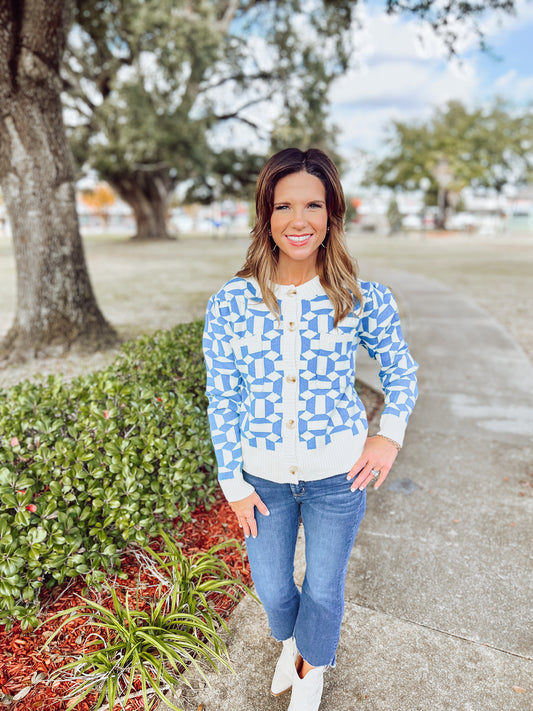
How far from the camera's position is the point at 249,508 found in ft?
5.63

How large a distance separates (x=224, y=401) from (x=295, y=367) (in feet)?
0.89

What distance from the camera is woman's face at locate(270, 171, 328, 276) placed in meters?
1.63

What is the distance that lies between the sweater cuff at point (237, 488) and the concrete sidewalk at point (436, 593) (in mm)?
817

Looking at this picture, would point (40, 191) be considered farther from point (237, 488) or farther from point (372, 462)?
point (372, 462)

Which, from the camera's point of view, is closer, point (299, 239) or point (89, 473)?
point (299, 239)

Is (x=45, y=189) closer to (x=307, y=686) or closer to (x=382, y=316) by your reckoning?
(x=382, y=316)

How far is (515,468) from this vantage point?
12.0 feet

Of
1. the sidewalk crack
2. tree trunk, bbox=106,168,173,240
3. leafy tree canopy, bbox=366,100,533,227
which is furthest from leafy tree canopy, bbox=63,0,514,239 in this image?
leafy tree canopy, bbox=366,100,533,227

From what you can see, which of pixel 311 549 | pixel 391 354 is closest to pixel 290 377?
pixel 391 354

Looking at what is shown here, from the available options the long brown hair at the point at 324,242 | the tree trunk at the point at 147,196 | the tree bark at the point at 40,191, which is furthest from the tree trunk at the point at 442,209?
the long brown hair at the point at 324,242

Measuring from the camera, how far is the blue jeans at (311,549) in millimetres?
1699

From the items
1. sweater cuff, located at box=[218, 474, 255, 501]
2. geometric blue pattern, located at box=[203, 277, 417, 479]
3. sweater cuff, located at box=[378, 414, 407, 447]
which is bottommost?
sweater cuff, located at box=[218, 474, 255, 501]

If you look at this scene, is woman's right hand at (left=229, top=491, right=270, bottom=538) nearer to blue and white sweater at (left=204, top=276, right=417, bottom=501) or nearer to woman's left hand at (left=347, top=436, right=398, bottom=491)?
blue and white sweater at (left=204, top=276, right=417, bottom=501)

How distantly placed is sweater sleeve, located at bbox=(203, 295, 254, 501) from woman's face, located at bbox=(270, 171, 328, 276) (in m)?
0.29
